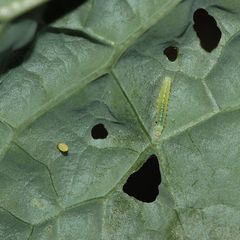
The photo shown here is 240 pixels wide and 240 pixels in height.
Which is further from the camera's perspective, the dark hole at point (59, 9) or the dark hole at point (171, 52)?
the dark hole at point (171, 52)

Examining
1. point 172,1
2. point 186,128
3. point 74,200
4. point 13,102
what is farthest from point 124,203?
point 172,1

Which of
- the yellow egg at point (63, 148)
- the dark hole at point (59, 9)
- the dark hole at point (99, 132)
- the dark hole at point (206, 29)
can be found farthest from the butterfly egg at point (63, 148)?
the dark hole at point (206, 29)

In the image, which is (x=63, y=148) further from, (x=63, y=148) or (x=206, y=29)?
(x=206, y=29)

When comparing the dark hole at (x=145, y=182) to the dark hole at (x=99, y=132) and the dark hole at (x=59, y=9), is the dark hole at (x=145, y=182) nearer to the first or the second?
the dark hole at (x=99, y=132)

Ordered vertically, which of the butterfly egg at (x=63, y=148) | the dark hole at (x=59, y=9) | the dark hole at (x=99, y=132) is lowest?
the dark hole at (x=99, y=132)

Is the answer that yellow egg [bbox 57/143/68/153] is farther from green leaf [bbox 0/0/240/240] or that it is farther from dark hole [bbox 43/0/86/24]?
dark hole [bbox 43/0/86/24]

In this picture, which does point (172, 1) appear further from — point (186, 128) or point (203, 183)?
point (203, 183)

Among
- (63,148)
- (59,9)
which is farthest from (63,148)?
(59,9)

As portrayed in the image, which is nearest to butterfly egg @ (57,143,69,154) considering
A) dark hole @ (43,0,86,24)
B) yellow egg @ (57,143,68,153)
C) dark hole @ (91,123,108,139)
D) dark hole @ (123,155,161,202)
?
yellow egg @ (57,143,68,153)
